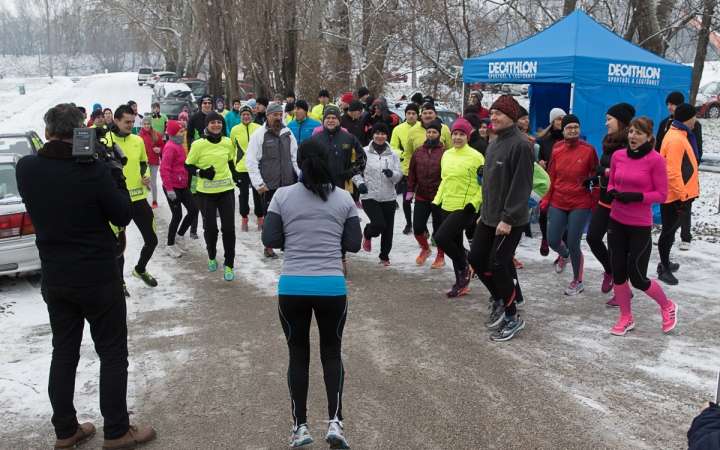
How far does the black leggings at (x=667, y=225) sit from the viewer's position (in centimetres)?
680

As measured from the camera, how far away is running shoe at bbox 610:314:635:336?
550 cm

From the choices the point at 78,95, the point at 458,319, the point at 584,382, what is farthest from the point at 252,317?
the point at 78,95

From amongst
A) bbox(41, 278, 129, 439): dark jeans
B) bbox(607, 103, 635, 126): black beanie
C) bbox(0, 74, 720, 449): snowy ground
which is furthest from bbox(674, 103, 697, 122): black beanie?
bbox(41, 278, 129, 439): dark jeans

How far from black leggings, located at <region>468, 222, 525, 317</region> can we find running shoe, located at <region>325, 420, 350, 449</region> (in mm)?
2227

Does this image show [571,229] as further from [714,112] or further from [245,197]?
[714,112]

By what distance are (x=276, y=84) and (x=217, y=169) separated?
41.6 feet

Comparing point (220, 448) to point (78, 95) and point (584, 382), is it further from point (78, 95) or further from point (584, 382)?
point (78, 95)

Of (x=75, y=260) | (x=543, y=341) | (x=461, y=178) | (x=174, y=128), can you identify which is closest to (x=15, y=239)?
(x=174, y=128)

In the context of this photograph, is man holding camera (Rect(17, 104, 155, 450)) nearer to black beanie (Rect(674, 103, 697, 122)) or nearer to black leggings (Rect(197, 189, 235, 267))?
black leggings (Rect(197, 189, 235, 267))

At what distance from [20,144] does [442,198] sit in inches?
219

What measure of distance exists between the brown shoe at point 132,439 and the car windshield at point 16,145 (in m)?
5.50

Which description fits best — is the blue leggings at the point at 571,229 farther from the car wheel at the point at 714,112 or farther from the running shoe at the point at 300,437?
the car wheel at the point at 714,112

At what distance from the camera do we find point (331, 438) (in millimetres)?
3639

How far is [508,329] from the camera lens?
5453 millimetres
